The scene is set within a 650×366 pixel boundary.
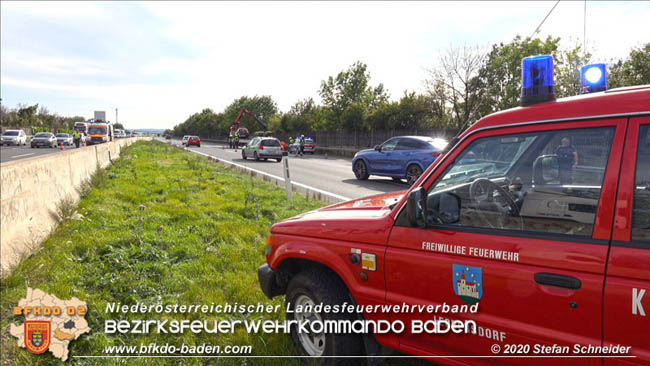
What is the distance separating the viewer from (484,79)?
3247 cm

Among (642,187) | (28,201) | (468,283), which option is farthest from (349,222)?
(28,201)

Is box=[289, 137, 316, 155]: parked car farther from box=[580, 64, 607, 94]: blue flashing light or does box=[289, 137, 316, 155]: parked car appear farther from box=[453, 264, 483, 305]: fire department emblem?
box=[453, 264, 483, 305]: fire department emblem

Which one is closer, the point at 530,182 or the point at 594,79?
the point at 530,182

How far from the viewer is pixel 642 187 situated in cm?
180

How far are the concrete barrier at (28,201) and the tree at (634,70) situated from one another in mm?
28989

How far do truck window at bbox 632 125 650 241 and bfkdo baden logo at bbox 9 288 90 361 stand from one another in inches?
151

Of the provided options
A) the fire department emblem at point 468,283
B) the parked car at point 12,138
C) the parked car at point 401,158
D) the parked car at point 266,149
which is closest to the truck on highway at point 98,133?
the parked car at point 12,138

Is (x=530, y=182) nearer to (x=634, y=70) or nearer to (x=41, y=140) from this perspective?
(x=634, y=70)

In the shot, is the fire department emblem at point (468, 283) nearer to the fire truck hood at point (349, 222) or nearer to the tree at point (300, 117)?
the fire truck hood at point (349, 222)

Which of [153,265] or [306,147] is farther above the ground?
[306,147]

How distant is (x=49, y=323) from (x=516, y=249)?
3.82 meters

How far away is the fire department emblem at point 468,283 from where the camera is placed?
219cm

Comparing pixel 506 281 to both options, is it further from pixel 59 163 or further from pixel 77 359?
pixel 59 163

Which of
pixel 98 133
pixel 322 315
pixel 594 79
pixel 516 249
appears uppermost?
pixel 98 133
